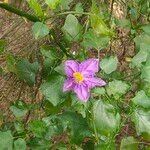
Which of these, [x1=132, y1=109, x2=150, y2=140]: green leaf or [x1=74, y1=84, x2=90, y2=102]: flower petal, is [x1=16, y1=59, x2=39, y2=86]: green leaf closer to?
[x1=74, y1=84, x2=90, y2=102]: flower petal

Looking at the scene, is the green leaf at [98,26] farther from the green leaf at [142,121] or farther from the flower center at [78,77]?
the green leaf at [142,121]

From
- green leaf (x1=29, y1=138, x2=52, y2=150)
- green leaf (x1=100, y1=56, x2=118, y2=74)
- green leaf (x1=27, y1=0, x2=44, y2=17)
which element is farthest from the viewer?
green leaf (x1=29, y1=138, x2=52, y2=150)

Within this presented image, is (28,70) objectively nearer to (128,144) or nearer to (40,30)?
(40,30)

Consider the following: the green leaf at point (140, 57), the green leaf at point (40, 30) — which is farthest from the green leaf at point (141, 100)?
the green leaf at point (40, 30)

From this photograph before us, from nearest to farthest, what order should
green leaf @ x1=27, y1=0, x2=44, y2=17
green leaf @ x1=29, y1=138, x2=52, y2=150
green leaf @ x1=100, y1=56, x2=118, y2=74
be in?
green leaf @ x1=27, y1=0, x2=44, y2=17, green leaf @ x1=100, y1=56, x2=118, y2=74, green leaf @ x1=29, y1=138, x2=52, y2=150

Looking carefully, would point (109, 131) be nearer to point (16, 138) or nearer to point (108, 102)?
point (108, 102)

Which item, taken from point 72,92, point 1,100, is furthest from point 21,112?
point 1,100

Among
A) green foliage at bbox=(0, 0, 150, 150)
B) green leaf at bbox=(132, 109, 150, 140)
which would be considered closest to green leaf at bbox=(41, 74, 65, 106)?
green foliage at bbox=(0, 0, 150, 150)
